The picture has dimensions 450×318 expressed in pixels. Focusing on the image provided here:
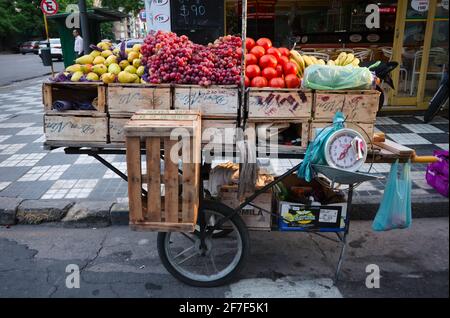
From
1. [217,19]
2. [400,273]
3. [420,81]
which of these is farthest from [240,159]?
[420,81]

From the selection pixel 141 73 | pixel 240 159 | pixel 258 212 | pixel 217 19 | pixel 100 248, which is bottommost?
pixel 100 248

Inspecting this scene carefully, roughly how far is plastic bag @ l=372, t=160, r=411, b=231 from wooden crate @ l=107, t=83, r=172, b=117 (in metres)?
1.79

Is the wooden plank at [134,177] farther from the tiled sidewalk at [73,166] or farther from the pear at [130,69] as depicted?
the tiled sidewalk at [73,166]

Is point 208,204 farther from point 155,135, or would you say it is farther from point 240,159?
point 155,135

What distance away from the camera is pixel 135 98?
299 centimetres

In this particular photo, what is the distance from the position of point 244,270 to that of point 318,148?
1.28 metres

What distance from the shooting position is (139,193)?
8.82 ft

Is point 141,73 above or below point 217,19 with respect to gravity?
below

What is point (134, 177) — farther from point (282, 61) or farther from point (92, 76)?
point (282, 61)

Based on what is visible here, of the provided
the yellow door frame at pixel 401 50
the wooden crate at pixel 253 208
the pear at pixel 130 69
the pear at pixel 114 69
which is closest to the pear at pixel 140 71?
the pear at pixel 130 69

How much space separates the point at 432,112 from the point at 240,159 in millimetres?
5422

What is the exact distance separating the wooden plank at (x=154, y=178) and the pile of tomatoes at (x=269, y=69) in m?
0.94

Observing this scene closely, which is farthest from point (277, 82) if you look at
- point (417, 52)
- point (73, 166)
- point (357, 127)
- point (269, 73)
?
point (417, 52)

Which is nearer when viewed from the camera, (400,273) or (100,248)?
(400,273)
